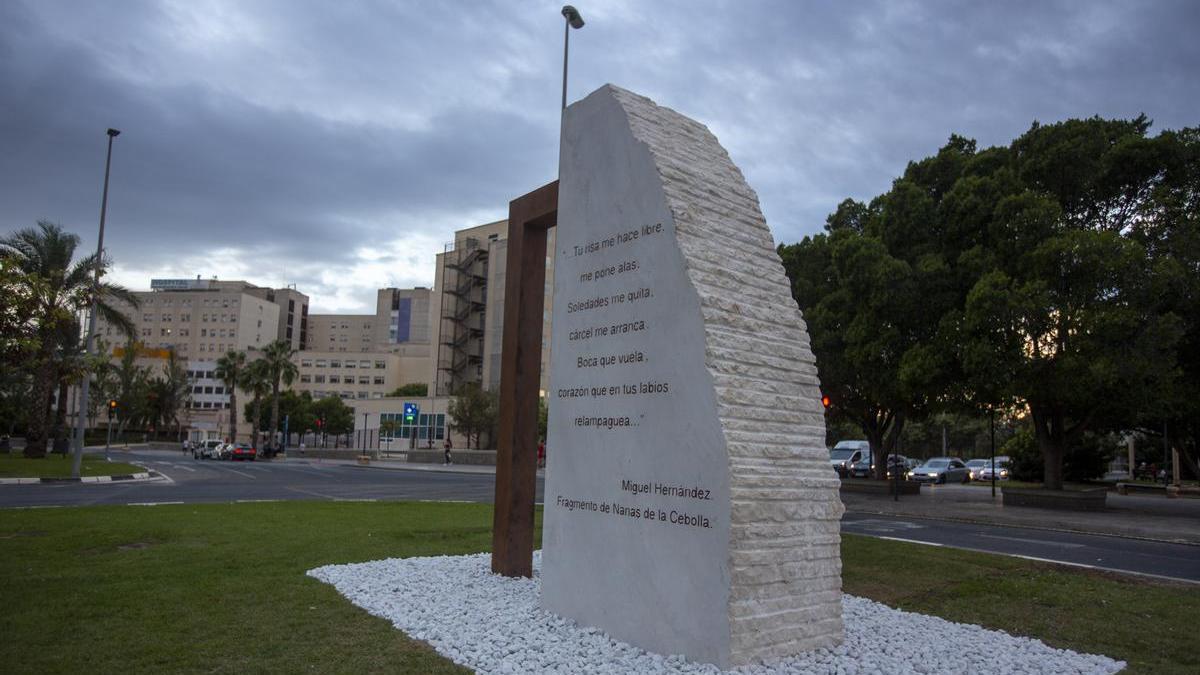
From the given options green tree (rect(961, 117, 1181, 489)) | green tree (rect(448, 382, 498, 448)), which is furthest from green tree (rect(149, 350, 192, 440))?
green tree (rect(961, 117, 1181, 489))

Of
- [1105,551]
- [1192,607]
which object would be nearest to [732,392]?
[1192,607]

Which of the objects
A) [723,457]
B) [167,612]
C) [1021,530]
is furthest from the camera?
[1021,530]

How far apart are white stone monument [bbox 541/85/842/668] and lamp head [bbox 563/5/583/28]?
1304cm

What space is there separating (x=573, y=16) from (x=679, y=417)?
1630 cm

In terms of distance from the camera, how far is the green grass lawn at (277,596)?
572 cm

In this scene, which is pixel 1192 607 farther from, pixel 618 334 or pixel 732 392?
pixel 618 334

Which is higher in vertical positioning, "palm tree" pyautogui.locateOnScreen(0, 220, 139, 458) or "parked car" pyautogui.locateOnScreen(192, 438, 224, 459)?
"palm tree" pyautogui.locateOnScreen(0, 220, 139, 458)

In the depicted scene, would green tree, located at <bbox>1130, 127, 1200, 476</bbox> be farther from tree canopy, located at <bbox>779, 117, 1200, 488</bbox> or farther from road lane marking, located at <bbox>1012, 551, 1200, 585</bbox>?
road lane marking, located at <bbox>1012, 551, 1200, 585</bbox>

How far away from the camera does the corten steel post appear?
8984 millimetres

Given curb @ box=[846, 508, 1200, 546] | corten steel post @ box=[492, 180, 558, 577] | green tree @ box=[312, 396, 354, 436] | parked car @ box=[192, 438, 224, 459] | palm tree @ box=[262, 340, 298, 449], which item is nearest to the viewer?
corten steel post @ box=[492, 180, 558, 577]

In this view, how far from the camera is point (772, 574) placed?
5730 mm

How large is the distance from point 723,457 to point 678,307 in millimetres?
1279

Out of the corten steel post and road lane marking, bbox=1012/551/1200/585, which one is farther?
road lane marking, bbox=1012/551/1200/585

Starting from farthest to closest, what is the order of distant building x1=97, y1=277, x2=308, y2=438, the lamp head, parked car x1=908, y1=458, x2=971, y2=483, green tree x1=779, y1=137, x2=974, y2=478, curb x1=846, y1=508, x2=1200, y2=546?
distant building x1=97, y1=277, x2=308, y2=438
parked car x1=908, y1=458, x2=971, y2=483
green tree x1=779, y1=137, x2=974, y2=478
the lamp head
curb x1=846, y1=508, x2=1200, y2=546
